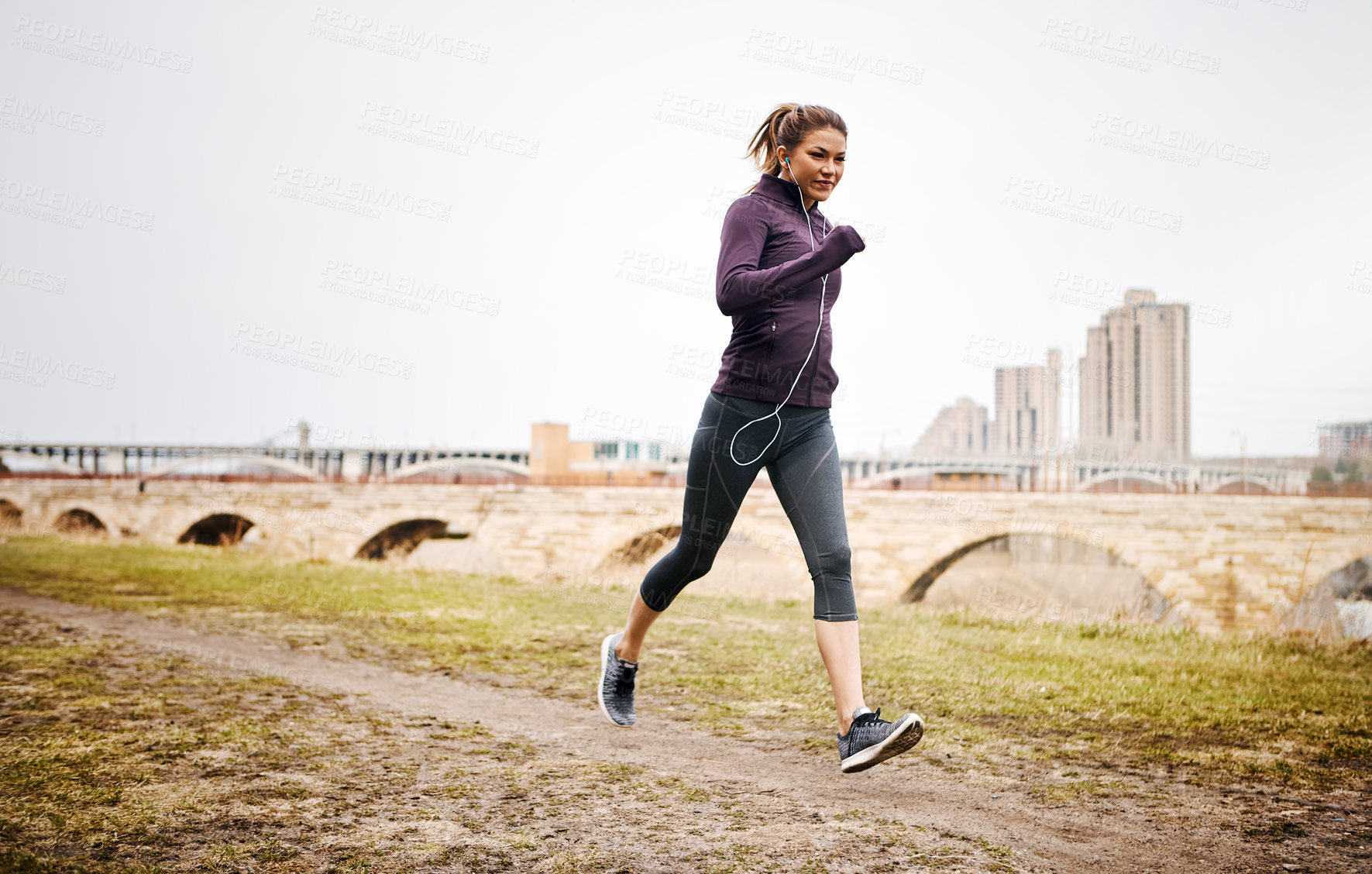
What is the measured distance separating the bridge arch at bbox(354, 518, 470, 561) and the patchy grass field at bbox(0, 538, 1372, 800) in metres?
19.3

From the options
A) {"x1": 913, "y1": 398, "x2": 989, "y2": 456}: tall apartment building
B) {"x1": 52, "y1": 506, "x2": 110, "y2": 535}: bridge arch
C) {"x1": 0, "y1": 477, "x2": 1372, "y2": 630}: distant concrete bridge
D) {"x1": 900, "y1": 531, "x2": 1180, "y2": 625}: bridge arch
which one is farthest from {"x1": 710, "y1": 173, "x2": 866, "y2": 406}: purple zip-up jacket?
{"x1": 913, "y1": 398, "x2": 989, "y2": 456}: tall apartment building

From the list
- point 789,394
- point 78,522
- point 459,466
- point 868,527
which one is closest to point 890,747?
point 789,394

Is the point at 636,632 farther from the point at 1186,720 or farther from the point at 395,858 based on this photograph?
the point at 1186,720

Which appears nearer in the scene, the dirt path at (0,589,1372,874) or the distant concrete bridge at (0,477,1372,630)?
the dirt path at (0,589,1372,874)

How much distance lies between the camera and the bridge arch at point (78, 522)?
3469cm

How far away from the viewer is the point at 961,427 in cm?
10288

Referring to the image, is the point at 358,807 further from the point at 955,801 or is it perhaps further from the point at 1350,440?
the point at 1350,440

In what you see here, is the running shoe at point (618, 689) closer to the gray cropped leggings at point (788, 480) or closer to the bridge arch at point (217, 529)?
the gray cropped leggings at point (788, 480)

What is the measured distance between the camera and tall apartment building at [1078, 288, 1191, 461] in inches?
2995

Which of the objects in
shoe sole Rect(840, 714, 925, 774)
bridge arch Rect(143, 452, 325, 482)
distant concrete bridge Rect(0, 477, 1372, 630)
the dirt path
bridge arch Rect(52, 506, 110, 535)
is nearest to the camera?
the dirt path

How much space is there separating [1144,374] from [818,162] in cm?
8811

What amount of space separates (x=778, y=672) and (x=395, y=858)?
9.80 ft

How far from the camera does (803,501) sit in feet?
9.03

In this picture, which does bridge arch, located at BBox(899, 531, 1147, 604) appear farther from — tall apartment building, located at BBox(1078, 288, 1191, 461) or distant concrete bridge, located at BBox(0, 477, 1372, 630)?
tall apartment building, located at BBox(1078, 288, 1191, 461)
